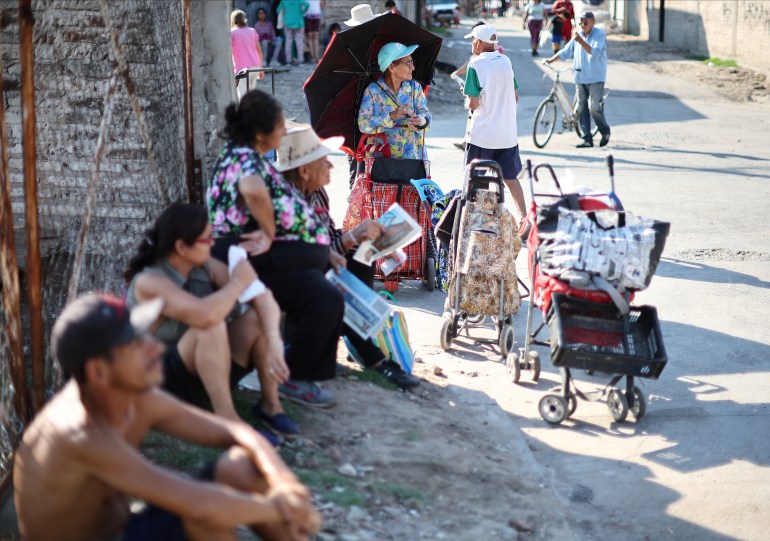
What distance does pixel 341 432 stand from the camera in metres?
5.14

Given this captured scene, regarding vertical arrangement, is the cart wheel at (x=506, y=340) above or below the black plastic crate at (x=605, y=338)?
below

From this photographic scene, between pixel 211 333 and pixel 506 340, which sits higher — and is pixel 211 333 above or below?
above

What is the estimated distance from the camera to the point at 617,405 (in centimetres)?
575

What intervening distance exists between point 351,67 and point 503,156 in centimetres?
165

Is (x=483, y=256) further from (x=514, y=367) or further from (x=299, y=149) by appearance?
(x=299, y=149)

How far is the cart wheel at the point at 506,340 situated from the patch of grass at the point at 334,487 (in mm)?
2331

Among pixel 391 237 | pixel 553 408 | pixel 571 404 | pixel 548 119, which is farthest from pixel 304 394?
pixel 548 119

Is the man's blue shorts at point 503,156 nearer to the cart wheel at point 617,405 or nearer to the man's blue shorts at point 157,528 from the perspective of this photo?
the cart wheel at point 617,405

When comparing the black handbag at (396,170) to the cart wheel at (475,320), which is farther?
the black handbag at (396,170)

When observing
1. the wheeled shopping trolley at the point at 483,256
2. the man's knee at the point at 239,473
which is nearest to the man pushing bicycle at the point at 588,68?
the wheeled shopping trolley at the point at 483,256

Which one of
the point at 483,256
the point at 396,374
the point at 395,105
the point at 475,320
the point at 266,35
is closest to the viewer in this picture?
→ the point at 396,374

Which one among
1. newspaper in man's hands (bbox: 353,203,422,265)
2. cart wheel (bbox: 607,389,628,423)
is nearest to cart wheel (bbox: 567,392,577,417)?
cart wheel (bbox: 607,389,628,423)

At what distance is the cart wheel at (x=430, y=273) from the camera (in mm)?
8156

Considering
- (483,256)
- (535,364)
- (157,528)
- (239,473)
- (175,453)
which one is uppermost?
(483,256)
